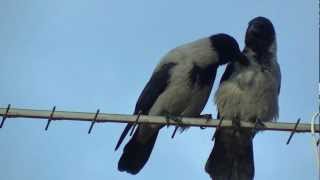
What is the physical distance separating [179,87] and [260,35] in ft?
3.50

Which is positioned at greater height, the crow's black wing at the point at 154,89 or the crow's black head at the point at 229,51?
the crow's black head at the point at 229,51

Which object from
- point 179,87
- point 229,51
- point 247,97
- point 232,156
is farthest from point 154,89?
point 232,156

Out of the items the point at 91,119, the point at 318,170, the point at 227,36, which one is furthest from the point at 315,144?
the point at 227,36

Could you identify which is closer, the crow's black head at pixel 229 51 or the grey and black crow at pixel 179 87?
the grey and black crow at pixel 179 87

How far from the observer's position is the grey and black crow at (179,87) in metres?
8.30

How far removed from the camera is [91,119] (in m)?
4.34

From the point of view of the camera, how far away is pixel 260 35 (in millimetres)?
8555

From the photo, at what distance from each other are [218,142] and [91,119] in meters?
3.85

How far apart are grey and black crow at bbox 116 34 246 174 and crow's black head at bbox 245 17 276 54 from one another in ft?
0.58

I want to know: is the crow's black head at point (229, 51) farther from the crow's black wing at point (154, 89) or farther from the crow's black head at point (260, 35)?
the crow's black wing at point (154, 89)

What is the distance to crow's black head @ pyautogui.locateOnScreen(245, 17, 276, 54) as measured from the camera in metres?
8.50

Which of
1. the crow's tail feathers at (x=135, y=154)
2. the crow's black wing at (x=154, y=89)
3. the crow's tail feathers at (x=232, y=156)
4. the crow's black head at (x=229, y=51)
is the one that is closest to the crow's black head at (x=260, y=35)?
the crow's black head at (x=229, y=51)

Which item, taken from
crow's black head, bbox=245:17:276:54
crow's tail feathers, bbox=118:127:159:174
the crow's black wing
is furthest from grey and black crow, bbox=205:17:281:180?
crow's tail feathers, bbox=118:127:159:174

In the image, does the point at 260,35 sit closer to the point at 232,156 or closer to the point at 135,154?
the point at 232,156
